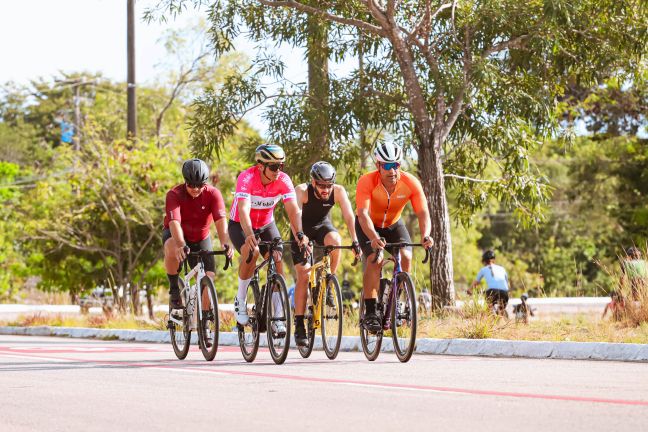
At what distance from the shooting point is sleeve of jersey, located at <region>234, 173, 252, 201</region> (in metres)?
12.0

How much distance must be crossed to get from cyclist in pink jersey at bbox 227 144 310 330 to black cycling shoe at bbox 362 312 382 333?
0.87 metres

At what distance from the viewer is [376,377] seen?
10320 millimetres

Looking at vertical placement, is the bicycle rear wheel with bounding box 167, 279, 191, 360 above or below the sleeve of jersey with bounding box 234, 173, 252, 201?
below

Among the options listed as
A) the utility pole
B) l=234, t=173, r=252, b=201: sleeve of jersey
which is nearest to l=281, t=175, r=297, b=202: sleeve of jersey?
l=234, t=173, r=252, b=201: sleeve of jersey

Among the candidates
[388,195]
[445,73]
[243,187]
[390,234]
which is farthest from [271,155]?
[445,73]

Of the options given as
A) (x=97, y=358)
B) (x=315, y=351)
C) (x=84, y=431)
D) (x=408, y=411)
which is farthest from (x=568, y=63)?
(x=84, y=431)

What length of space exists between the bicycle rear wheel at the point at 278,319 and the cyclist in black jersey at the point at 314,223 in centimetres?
39

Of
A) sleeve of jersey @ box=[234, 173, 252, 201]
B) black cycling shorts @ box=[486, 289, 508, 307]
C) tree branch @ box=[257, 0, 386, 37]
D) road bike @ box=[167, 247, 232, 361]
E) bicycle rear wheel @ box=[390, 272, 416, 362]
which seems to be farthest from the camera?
black cycling shorts @ box=[486, 289, 508, 307]

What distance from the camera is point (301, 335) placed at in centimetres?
1245

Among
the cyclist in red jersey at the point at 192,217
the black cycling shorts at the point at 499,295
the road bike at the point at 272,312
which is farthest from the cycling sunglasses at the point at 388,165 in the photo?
the black cycling shorts at the point at 499,295

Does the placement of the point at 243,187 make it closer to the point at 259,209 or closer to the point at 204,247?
the point at 259,209

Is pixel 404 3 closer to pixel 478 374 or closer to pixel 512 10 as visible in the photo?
pixel 512 10

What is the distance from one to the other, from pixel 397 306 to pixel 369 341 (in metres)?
0.86

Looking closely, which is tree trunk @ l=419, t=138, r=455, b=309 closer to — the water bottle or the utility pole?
the water bottle
